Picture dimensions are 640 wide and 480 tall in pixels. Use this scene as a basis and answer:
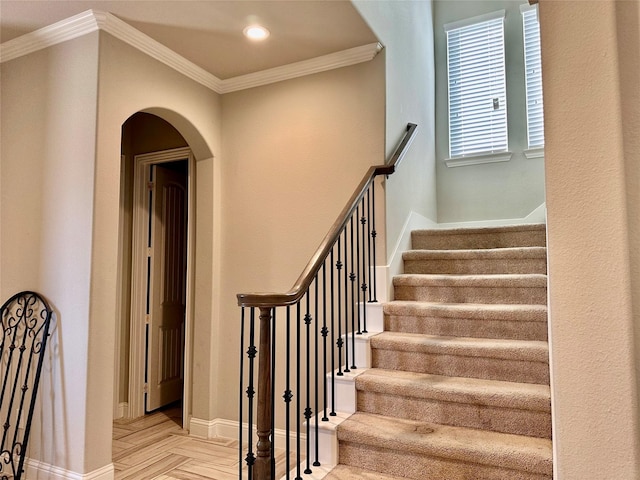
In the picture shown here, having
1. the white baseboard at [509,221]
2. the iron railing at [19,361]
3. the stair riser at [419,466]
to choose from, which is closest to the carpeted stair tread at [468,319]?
the stair riser at [419,466]

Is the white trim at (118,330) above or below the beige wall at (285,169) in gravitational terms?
below

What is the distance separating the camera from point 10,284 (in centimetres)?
296

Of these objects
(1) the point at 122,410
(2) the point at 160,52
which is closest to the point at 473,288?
(2) the point at 160,52

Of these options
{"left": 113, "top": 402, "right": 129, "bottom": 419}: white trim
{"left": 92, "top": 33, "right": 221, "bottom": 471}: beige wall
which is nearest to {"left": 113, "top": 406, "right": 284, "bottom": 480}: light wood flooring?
{"left": 113, "top": 402, "right": 129, "bottom": 419}: white trim

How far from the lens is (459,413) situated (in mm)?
2219

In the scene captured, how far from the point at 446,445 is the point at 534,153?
10.2ft

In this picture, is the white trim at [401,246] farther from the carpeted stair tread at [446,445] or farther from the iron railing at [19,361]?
the iron railing at [19,361]

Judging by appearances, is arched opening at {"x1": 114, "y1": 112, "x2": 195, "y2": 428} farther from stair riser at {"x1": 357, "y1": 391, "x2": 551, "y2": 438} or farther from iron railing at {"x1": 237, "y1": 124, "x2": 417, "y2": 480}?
stair riser at {"x1": 357, "y1": 391, "x2": 551, "y2": 438}

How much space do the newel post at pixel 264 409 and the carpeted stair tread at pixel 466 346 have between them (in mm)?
1034

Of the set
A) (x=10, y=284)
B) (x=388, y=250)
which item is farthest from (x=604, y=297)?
(x=10, y=284)

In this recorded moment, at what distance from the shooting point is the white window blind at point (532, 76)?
420 centimetres

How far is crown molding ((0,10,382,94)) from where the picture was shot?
2.73 m

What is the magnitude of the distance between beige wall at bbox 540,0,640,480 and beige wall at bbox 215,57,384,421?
1934 millimetres

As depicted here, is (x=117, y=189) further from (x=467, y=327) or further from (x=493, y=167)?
(x=493, y=167)
